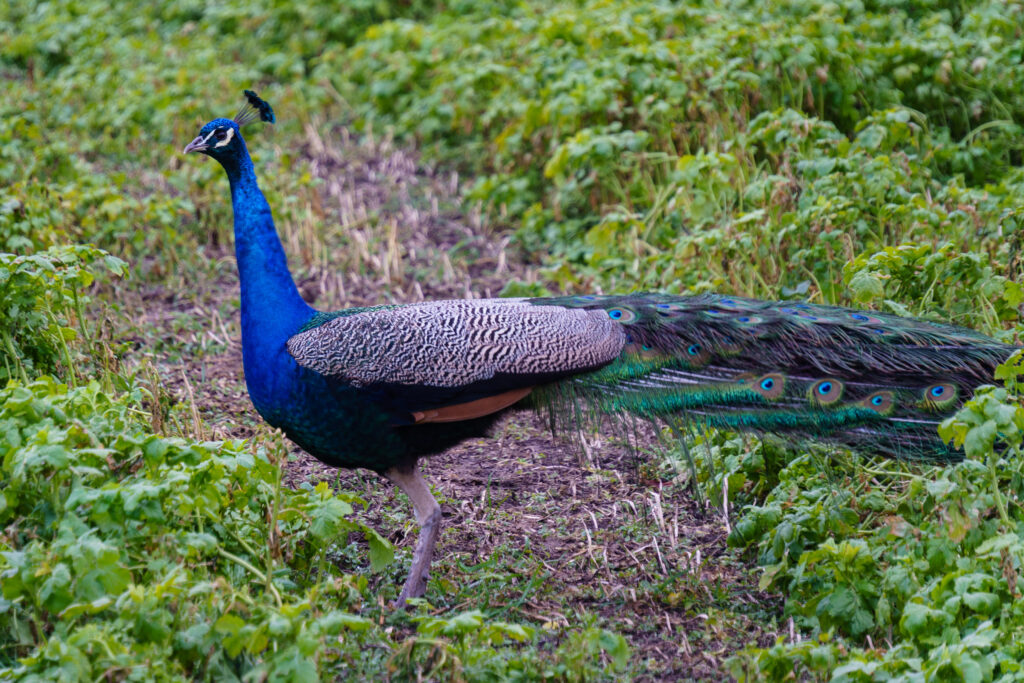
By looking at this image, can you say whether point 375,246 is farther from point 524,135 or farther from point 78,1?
point 78,1

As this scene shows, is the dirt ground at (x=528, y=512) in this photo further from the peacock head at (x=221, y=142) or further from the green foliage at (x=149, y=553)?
the peacock head at (x=221, y=142)

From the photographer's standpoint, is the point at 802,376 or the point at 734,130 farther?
the point at 734,130

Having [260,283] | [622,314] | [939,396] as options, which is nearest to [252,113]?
[260,283]

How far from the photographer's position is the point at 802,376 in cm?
312

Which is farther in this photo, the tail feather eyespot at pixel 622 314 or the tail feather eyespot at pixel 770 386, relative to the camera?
the tail feather eyespot at pixel 622 314

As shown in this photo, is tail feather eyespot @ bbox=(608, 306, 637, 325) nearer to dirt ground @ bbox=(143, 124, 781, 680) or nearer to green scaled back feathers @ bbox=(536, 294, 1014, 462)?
green scaled back feathers @ bbox=(536, 294, 1014, 462)

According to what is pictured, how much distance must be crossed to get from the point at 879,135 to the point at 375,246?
8.15 ft

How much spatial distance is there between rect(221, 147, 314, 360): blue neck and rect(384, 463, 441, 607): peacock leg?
514mm

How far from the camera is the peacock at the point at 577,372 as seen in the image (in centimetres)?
307

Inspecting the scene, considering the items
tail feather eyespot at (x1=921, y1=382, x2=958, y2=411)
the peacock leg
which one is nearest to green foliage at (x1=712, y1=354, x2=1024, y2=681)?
tail feather eyespot at (x1=921, y1=382, x2=958, y2=411)

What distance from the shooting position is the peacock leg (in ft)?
10.3

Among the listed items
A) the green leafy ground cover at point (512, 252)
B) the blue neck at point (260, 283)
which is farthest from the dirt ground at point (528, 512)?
the blue neck at point (260, 283)

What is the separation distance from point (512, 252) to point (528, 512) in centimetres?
233

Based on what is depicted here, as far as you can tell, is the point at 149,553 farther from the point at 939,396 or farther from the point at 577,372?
the point at 939,396
